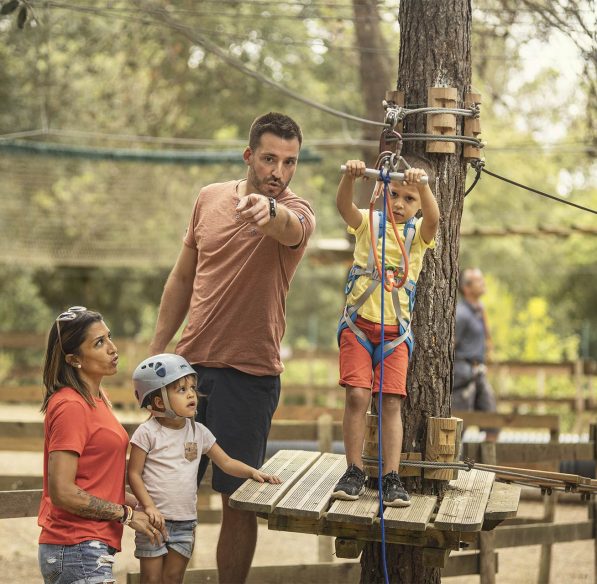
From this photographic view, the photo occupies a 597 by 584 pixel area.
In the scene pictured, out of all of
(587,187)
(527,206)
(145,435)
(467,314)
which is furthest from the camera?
(587,187)

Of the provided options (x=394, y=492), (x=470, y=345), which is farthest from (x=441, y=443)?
(x=470, y=345)

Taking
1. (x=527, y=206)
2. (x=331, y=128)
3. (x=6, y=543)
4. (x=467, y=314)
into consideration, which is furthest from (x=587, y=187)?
(x=6, y=543)

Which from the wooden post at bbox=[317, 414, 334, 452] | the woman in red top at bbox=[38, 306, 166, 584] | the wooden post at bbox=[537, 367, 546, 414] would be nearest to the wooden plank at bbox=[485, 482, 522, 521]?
the woman in red top at bbox=[38, 306, 166, 584]

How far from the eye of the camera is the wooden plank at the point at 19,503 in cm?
486

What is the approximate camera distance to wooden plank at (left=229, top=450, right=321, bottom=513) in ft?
12.1

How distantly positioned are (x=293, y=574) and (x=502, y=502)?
1.89 m

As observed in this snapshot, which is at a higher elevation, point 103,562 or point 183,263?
point 183,263

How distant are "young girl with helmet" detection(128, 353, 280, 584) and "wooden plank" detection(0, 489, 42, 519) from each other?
1.17m

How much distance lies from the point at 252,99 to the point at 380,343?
57.9ft

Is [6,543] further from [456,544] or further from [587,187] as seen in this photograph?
[587,187]

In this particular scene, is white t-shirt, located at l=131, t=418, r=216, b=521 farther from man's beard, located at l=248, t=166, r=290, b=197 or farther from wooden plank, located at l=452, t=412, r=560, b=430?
wooden plank, located at l=452, t=412, r=560, b=430

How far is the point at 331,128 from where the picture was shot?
22281 millimetres

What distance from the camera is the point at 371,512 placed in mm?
3635

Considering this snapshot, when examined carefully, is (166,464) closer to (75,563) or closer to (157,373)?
(157,373)
